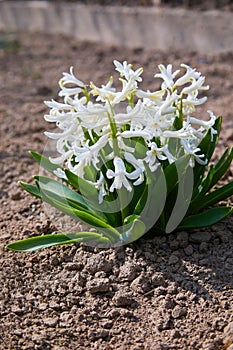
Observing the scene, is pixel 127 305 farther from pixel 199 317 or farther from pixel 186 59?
pixel 186 59

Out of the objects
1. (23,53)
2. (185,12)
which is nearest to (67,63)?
(23,53)

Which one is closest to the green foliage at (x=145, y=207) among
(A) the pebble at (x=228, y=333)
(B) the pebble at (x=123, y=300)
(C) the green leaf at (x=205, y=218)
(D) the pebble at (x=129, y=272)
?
(C) the green leaf at (x=205, y=218)

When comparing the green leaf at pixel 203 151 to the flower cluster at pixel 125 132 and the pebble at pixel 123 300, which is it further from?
the pebble at pixel 123 300

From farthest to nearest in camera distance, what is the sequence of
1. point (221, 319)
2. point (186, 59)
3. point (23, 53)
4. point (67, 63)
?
point (23, 53), point (67, 63), point (186, 59), point (221, 319)

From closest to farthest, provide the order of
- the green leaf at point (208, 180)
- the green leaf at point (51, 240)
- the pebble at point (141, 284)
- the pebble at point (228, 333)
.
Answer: the pebble at point (228, 333)
the pebble at point (141, 284)
the green leaf at point (51, 240)
the green leaf at point (208, 180)

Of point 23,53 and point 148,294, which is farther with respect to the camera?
point 23,53
